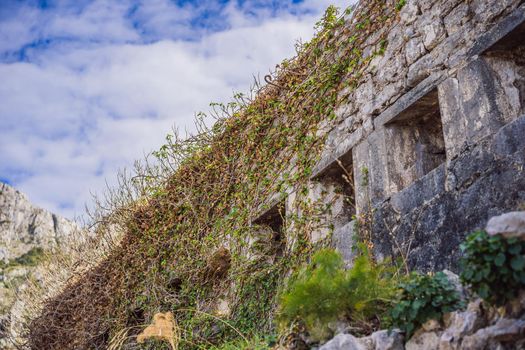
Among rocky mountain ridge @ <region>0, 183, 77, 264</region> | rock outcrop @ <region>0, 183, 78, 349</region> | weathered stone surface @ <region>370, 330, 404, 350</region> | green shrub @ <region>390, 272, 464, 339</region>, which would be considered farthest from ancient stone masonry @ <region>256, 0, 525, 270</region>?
rocky mountain ridge @ <region>0, 183, 77, 264</region>

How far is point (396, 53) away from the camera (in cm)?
487

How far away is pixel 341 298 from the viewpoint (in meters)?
3.26

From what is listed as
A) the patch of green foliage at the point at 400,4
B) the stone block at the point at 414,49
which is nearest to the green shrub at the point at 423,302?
the stone block at the point at 414,49

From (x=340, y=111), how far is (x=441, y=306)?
298cm

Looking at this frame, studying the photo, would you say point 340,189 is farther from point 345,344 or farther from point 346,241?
point 345,344

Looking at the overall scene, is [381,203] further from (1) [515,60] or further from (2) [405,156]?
(1) [515,60]

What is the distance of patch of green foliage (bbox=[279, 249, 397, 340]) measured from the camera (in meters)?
3.22

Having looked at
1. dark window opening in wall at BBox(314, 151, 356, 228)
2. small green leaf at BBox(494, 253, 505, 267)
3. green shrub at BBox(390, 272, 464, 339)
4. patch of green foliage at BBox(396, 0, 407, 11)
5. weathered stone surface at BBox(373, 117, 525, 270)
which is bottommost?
green shrub at BBox(390, 272, 464, 339)

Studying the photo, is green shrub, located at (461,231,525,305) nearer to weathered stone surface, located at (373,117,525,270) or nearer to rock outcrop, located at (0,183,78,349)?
weathered stone surface, located at (373,117,525,270)

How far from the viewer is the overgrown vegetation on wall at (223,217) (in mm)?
5672

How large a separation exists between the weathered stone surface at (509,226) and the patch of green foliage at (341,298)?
871 mm

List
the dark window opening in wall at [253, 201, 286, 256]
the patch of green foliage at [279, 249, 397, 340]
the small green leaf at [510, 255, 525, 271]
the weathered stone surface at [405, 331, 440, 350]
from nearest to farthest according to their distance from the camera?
the small green leaf at [510, 255, 525, 271], the weathered stone surface at [405, 331, 440, 350], the patch of green foliage at [279, 249, 397, 340], the dark window opening in wall at [253, 201, 286, 256]

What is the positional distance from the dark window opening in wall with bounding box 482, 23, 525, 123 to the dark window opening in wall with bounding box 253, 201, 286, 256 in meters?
2.68

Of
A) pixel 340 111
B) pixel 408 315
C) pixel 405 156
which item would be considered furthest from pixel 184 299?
pixel 408 315
